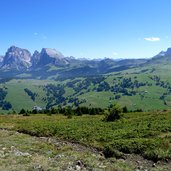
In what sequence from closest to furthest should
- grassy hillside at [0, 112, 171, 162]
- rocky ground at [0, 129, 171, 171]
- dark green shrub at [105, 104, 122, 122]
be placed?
rocky ground at [0, 129, 171, 171]
grassy hillside at [0, 112, 171, 162]
dark green shrub at [105, 104, 122, 122]

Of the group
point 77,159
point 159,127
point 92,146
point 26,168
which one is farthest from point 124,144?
point 26,168

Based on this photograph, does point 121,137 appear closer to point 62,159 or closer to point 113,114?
point 62,159

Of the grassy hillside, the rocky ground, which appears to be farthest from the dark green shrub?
the rocky ground

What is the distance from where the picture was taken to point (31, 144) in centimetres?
3881

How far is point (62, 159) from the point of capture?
101ft

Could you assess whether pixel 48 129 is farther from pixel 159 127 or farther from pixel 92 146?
pixel 159 127

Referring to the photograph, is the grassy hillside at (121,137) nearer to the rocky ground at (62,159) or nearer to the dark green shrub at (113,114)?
the rocky ground at (62,159)

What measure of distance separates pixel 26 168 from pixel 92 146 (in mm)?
11018

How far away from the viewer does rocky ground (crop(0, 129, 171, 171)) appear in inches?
1088

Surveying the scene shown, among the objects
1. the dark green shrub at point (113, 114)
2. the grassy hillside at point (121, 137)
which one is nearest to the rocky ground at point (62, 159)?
the grassy hillside at point (121, 137)

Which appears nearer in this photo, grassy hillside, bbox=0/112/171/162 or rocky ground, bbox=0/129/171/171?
rocky ground, bbox=0/129/171/171

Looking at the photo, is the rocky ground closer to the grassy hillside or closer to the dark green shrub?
the grassy hillside

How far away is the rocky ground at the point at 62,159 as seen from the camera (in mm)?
27641

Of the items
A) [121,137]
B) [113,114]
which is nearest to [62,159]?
[121,137]
